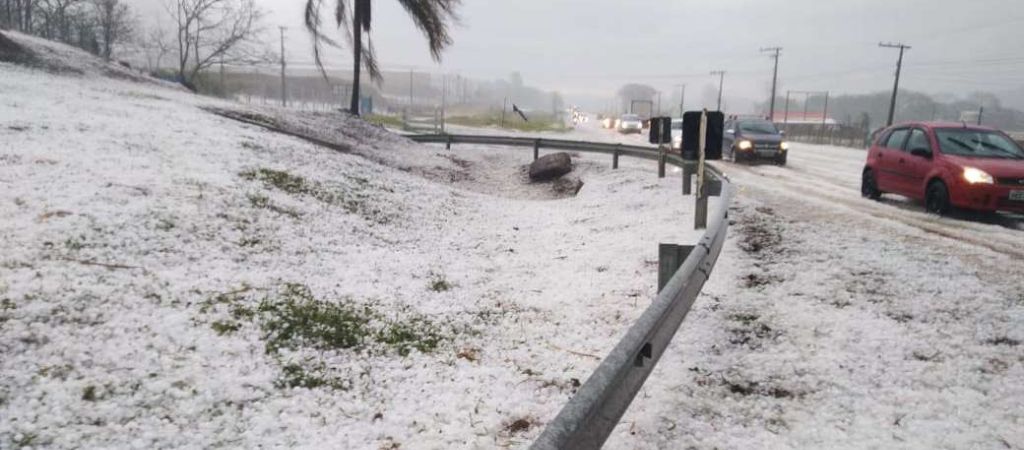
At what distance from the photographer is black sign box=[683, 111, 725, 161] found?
6.68 m

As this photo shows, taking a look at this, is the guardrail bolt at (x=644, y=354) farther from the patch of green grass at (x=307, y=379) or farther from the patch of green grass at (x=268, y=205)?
the patch of green grass at (x=268, y=205)

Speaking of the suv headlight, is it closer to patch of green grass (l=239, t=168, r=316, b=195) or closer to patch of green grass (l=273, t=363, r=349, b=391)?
patch of green grass (l=273, t=363, r=349, b=391)

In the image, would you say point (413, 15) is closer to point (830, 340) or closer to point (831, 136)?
point (830, 340)

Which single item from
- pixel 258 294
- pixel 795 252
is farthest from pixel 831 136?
pixel 258 294

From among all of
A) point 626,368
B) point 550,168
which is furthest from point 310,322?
point 550,168

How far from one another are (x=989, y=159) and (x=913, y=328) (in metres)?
7.42

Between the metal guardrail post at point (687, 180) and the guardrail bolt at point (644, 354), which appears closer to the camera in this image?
the guardrail bolt at point (644, 354)

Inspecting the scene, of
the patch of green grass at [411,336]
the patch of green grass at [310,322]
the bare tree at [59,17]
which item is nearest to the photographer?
the patch of green grass at [310,322]

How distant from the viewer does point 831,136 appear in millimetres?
62188

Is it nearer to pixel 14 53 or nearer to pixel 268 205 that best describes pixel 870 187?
pixel 268 205

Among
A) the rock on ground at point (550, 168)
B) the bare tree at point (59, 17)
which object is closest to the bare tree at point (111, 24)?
the bare tree at point (59, 17)

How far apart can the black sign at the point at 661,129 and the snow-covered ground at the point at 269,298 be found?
1.51 metres

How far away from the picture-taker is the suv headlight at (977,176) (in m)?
9.07

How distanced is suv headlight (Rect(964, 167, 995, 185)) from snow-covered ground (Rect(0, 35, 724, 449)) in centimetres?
→ 451
